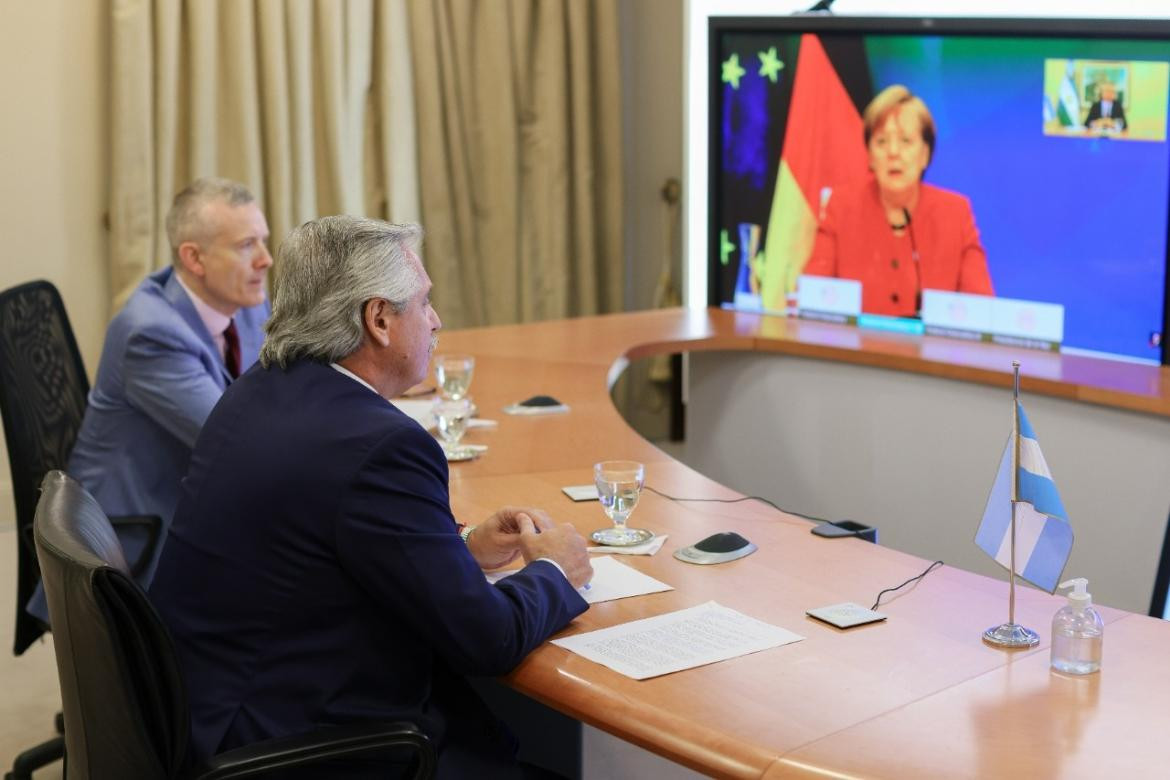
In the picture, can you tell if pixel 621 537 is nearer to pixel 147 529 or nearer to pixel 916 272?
pixel 147 529

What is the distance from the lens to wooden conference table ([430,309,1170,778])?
4.76ft

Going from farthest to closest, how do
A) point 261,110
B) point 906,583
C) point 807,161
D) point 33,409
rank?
point 261,110
point 807,161
point 33,409
point 906,583

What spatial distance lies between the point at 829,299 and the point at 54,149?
261cm

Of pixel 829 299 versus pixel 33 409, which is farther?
pixel 829 299

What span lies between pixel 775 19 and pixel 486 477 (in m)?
2.20

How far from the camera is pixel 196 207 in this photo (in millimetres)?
2996

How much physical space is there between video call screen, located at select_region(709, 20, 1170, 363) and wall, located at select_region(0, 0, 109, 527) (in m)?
2.08

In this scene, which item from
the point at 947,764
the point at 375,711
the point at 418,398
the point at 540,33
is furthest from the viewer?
the point at 540,33

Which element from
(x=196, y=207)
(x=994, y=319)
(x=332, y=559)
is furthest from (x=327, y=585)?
(x=994, y=319)

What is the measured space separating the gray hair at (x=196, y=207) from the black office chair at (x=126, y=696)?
139 cm

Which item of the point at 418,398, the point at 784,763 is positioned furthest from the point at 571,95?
the point at 784,763

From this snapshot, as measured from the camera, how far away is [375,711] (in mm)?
1717

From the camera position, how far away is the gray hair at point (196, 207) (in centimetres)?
298

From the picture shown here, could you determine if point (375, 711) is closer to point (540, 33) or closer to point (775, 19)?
point (775, 19)
